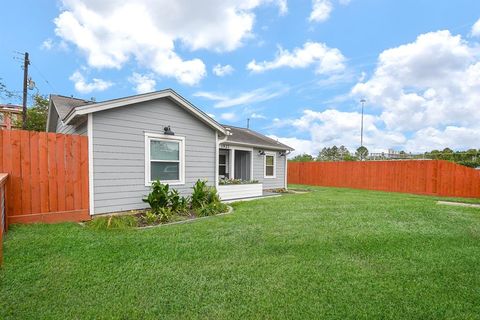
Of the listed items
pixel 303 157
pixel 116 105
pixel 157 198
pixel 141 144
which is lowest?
pixel 157 198

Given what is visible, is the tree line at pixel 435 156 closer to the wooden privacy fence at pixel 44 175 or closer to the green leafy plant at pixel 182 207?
the green leafy plant at pixel 182 207

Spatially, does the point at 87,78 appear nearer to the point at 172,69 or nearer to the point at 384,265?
the point at 172,69

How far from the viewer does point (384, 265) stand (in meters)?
3.70

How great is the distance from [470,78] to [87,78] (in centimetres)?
2071

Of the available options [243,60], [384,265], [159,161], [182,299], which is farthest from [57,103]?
[384,265]

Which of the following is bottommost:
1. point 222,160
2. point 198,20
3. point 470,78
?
point 222,160

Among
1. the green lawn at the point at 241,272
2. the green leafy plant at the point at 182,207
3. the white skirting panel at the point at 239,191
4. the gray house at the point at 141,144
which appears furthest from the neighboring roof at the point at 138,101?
the green leafy plant at the point at 182,207

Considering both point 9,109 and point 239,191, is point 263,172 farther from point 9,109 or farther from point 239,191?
point 9,109

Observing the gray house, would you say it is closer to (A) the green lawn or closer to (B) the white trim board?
(B) the white trim board

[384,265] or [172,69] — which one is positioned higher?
[172,69]

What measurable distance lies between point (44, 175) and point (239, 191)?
7.06m

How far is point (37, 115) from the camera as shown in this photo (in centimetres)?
1769

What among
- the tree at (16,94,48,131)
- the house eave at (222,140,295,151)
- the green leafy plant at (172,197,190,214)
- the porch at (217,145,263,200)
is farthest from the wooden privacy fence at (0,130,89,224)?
the tree at (16,94,48,131)

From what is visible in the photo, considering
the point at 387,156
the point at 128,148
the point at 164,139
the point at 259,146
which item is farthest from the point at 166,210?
the point at 387,156
